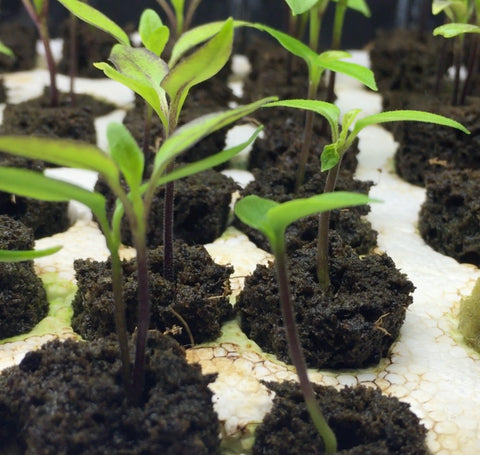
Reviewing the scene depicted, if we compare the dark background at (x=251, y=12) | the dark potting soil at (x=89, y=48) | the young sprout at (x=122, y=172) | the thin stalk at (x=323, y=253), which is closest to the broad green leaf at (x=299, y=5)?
the thin stalk at (x=323, y=253)

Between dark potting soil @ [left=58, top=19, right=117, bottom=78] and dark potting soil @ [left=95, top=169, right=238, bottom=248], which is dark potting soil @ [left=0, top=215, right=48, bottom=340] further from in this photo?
dark potting soil @ [left=58, top=19, right=117, bottom=78]

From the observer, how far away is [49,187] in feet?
2.55

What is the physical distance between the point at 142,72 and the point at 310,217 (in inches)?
21.3

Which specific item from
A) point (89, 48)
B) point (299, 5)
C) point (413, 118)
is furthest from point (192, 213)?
point (89, 48)

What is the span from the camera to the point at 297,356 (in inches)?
35.9

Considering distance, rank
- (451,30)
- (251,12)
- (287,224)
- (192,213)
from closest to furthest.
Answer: (287,224)
(451,30)
(192,213)
(251,12)

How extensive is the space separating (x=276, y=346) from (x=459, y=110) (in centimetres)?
111

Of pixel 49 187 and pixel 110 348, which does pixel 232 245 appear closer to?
pixel 110 348

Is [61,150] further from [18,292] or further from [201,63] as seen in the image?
[18,292]

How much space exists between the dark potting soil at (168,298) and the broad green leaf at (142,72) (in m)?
0.27

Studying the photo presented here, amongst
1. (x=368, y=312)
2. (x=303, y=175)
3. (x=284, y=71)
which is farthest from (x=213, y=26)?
(x=284, y=71)

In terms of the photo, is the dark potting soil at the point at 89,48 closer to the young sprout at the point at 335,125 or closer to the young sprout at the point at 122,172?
the young sprout at the point at 335,125

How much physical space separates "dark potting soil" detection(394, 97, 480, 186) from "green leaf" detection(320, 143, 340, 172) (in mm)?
855

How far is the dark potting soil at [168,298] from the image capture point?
4.02ft
